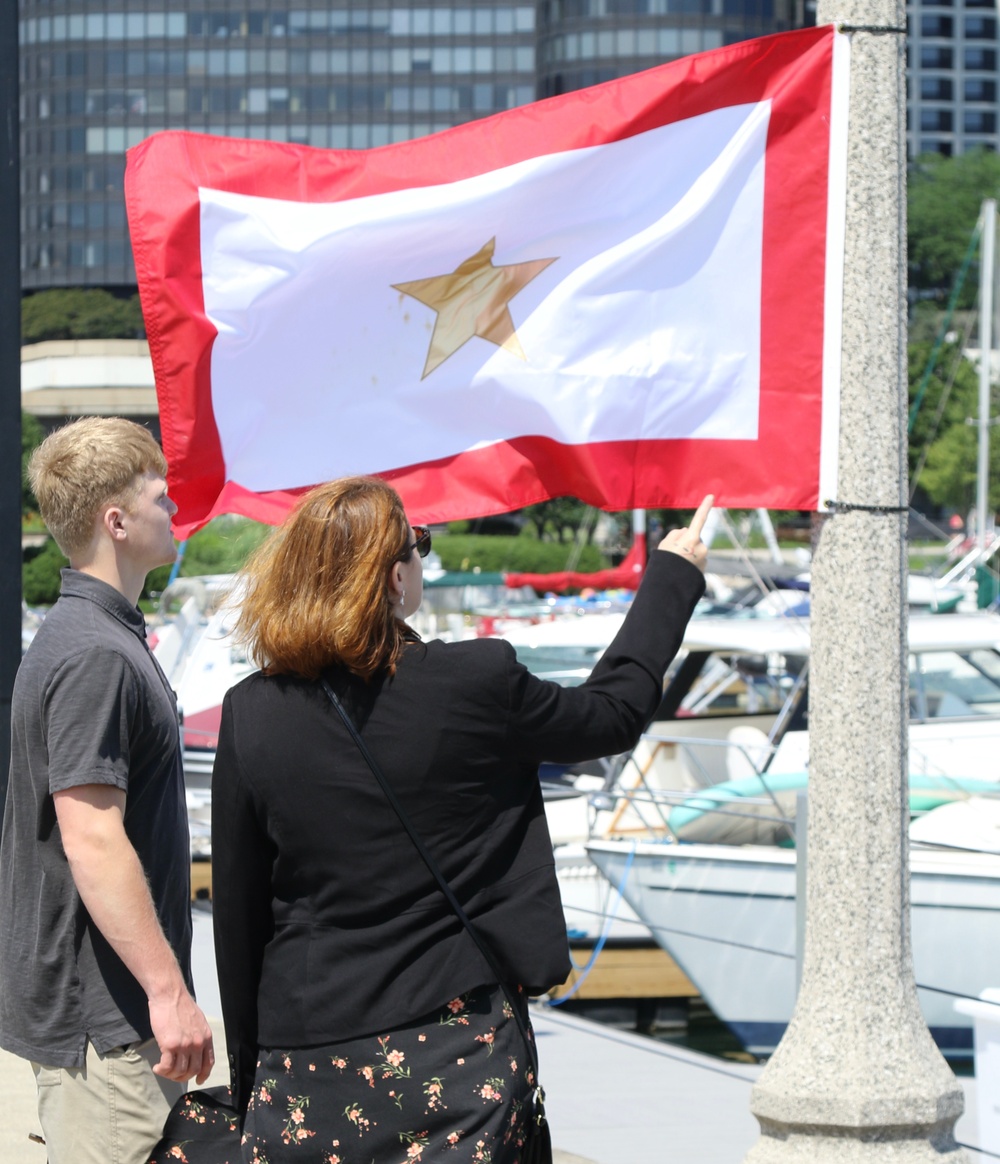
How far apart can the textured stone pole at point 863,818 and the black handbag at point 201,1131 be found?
1458mm

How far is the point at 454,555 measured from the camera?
190 feet

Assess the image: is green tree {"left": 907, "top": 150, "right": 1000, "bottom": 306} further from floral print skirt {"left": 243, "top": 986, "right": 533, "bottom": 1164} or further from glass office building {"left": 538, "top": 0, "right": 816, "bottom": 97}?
floral print skirt {"left": 243, "top": 986, "right": 533, "bottom": 1164}

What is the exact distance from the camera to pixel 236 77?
105750mm

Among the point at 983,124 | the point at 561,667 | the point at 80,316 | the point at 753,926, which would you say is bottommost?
the point at 753,926

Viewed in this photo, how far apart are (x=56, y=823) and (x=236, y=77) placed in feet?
359

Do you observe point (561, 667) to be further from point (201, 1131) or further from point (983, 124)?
point (983, 124)

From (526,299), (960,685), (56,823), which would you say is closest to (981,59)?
(960,685)

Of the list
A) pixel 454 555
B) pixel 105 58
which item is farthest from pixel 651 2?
pixel 454 555

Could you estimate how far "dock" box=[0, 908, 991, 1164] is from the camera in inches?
199

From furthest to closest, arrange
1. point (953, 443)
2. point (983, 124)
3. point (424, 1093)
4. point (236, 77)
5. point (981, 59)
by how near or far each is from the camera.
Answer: point (981, 59) → point (983, 124) → point (236, 77) → point (953, 443) → point (424, 1093)

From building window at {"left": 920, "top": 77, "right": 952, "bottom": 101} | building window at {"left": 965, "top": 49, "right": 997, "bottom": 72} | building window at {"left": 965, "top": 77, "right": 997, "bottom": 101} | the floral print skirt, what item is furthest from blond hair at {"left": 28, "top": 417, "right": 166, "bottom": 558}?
building window at {"left": 965, "top": 49, "right": 997, "bottom": 72}

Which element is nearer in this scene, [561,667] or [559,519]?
[561,667]

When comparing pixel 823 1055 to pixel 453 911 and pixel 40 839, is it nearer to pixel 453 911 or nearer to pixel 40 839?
pixel 453 911

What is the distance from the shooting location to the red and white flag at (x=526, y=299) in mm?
3961
